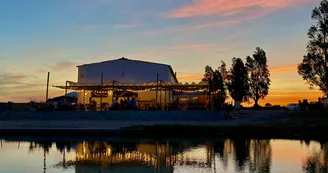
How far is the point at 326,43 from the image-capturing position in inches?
1478

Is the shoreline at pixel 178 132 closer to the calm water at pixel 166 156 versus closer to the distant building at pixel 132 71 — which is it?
the calm water at pixel 166 156

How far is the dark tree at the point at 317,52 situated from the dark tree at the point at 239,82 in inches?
605

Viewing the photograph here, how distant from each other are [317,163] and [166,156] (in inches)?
212

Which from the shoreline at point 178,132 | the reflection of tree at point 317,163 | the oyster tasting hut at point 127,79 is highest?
the oyster tasting hut at point 127,79

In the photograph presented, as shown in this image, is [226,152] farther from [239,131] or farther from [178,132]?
[239,131]

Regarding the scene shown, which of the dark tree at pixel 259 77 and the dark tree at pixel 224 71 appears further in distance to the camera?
the dark tree at pixel 224 71

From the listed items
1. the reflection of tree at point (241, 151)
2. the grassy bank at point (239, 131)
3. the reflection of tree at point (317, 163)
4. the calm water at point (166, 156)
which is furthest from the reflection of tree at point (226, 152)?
the reflection of tree at point (317, 163)

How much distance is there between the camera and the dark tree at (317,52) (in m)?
37.7

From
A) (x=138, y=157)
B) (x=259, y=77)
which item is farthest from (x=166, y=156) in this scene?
(x=259, y=77)

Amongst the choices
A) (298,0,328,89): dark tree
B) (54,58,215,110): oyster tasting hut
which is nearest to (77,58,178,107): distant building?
(54,58,215,110): oyster tasting hut

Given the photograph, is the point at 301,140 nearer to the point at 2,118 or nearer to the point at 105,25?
the point at 105,25

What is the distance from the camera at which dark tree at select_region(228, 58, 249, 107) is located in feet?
178

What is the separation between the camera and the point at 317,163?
14203 millimetres

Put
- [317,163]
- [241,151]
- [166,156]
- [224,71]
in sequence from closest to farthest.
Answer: [317,163] → [166,156] → [241,151] → [224,71]
